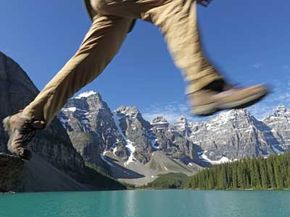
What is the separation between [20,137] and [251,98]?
150 centimetres

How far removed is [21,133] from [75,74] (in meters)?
0.56

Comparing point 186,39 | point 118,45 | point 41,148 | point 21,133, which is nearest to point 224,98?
point 186,39

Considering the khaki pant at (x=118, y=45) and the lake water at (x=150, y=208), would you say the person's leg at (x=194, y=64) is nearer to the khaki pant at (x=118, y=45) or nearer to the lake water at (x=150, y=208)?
the khaki pant at (x=118, y=45)

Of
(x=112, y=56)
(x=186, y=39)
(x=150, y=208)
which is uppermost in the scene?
(x=150, y=208)

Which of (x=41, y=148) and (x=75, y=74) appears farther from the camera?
(x=41, y=148)

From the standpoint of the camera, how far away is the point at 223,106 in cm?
159

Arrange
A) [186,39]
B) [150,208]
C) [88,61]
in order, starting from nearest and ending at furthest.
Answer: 1. [186,39]
2. [88,61]
3. [150,208]

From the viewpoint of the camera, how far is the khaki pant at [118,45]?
170 centimetres

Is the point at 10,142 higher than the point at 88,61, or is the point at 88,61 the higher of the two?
the point at 88,61

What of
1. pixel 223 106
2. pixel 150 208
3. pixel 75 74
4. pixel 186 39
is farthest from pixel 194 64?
pixel 150 208

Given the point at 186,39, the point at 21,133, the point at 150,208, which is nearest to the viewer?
the point at 186,39

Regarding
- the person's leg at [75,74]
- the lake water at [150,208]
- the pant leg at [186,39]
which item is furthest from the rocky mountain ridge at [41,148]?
the pant leg at [186,39]

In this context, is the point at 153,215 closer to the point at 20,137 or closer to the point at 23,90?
the point at 20,137

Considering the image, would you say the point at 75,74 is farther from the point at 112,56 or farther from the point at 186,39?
the point at 186,39
